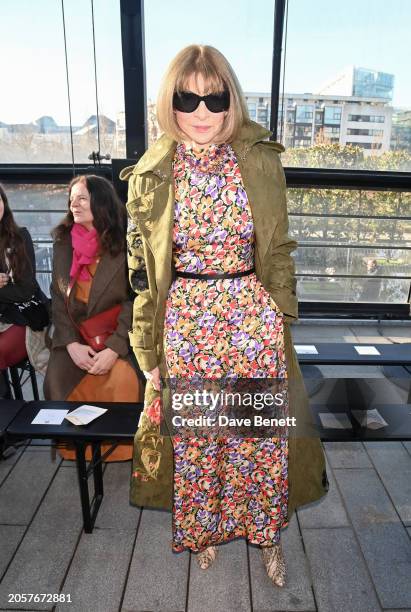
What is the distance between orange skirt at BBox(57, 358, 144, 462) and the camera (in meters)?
2.55

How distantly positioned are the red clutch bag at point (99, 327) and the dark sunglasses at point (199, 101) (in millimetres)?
1319

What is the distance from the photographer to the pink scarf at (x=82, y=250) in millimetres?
2506

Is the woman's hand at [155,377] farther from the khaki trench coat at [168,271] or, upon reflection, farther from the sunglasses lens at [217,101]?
the sunglasses lens at [217,101]

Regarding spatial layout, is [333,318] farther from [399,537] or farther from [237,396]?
[237,396]

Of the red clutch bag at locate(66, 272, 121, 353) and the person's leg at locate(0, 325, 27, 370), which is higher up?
the red clutch bag at locate(66, 272, 121, 353)

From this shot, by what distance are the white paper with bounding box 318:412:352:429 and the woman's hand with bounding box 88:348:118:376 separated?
1.12m

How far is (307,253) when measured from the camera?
4891 millimetres

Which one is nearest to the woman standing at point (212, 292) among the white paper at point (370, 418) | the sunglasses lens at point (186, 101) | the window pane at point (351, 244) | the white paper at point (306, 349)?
the sunglasses lens at point (186, 101)

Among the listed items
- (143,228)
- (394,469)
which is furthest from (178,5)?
(394,469)

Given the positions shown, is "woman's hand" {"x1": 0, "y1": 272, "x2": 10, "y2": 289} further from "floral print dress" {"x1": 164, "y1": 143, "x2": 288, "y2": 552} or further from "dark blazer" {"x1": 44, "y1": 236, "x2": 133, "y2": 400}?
"floral print dress" {"x1": 164, "y1": 143, "x2": 288, "y2": 552}

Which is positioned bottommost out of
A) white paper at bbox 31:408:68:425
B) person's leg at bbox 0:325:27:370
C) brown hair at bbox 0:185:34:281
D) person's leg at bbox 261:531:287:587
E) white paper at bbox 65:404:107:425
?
person's leg at bbox 261:531:287:587

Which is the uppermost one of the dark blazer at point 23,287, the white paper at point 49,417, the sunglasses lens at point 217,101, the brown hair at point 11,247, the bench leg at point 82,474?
the sunglasses lens at point 217,101

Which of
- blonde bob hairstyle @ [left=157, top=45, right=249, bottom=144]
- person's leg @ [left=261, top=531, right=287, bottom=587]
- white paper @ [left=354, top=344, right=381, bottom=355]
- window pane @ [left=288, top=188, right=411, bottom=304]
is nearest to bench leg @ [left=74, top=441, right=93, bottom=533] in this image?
person's leg @ [left=261, top=531, right=287, bottom=587]

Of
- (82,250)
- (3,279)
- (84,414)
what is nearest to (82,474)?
(84,414)
